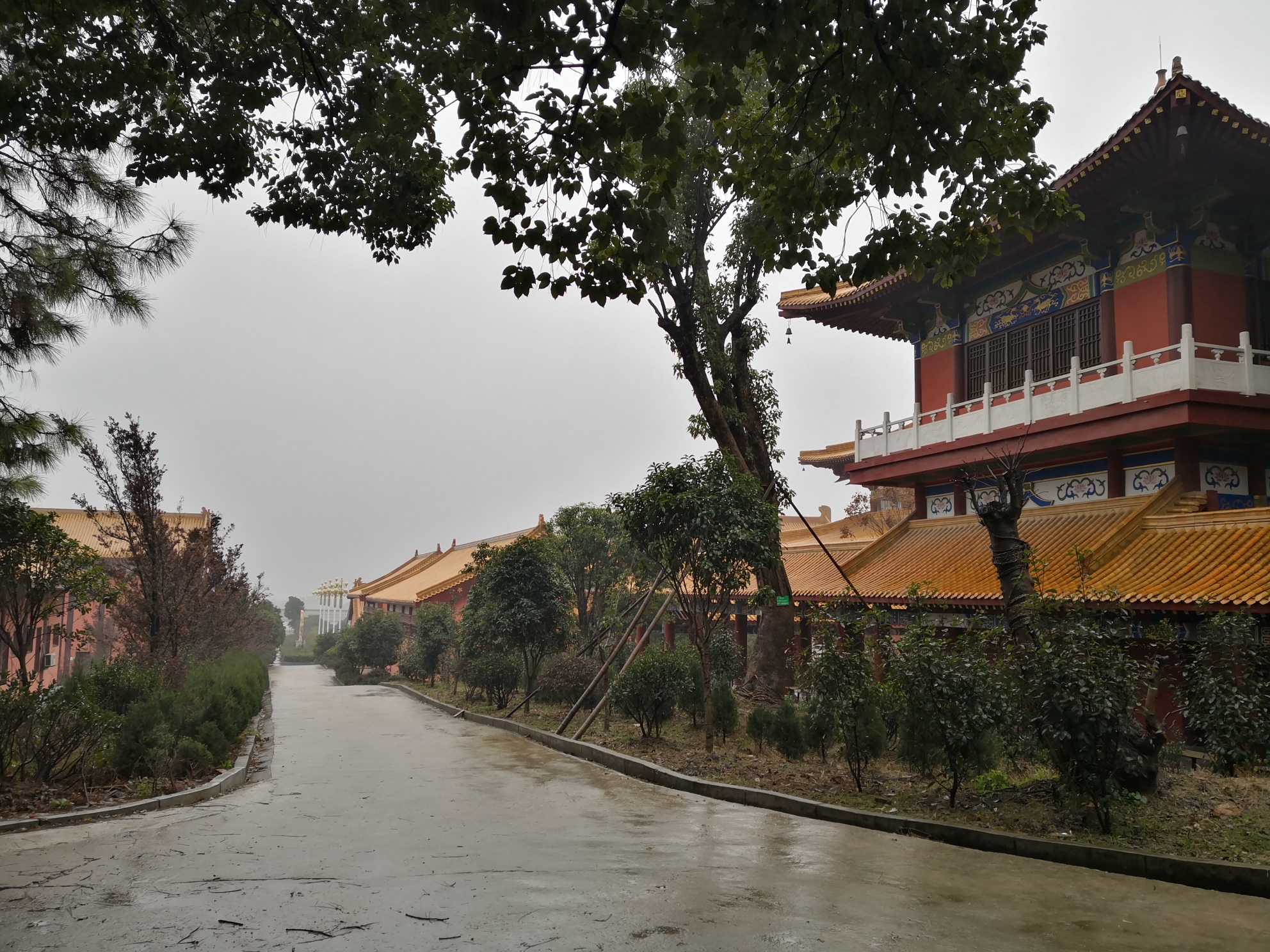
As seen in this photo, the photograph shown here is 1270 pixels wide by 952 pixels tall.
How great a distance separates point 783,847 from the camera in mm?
6543

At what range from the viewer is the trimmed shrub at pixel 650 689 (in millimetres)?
12750

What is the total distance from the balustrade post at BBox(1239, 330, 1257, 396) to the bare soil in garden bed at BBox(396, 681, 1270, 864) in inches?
215

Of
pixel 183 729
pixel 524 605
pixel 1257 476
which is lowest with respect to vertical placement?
pixel 183 729

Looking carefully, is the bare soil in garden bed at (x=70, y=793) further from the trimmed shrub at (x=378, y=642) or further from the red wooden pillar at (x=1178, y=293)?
the trimmed shrub at (x=378, y=642)

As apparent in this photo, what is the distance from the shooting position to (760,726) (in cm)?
1150

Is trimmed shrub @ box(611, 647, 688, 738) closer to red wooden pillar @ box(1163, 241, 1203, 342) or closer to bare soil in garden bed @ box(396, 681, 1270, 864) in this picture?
bare soil in garden bed @ box(396, 681, 1270, 864)

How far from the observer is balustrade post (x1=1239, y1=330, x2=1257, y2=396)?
38.4 ft

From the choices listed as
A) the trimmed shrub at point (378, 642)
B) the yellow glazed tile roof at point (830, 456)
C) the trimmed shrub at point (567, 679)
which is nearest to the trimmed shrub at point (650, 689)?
the trimmed shrub at point (567, 679)

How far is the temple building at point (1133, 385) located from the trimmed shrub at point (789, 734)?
3.56 m

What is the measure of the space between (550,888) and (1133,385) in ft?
35.2

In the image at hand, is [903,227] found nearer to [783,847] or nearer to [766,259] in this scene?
[766,259]

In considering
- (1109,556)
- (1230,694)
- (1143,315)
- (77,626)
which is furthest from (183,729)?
(77,626)

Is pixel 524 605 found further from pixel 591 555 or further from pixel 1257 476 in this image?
pixel 1257 476

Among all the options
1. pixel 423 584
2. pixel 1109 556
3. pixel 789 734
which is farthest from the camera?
pixel 423 584
